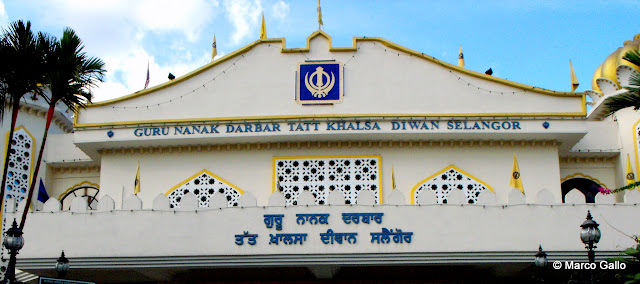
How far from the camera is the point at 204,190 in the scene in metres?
18.1

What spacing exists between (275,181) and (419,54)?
501cm

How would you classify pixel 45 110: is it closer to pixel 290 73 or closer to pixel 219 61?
pixel 219 61

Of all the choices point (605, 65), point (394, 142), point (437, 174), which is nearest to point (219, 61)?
point (394, 142)

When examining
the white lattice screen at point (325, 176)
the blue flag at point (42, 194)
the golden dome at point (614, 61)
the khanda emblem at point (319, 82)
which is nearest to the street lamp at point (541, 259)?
the white lattice screen at point (325, 176)

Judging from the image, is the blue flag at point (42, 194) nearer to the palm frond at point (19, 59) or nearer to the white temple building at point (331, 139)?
the white temple building at point (331, 139)

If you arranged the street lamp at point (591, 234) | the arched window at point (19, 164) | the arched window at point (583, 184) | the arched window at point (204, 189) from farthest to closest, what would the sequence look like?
1. the arched window at point (583, 184)
2. the arched window at point (19, 164)
3. the arched window at point (204, 189)
4. the street lamp at point (591, 234)

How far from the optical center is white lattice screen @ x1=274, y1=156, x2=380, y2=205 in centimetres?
1762

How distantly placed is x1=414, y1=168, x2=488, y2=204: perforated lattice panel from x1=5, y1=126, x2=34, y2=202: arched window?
10.3 meters

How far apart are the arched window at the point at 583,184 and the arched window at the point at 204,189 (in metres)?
9.12

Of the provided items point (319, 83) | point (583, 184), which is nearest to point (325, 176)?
point (319, 83)

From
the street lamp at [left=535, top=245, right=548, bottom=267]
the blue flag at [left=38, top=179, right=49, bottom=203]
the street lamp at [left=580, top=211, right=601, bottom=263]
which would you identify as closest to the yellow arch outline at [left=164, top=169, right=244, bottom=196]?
the blue flag at [left=38, top=179, right=49, bottom=203]

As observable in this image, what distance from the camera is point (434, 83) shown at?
1838cm

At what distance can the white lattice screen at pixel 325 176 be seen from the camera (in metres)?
17.6

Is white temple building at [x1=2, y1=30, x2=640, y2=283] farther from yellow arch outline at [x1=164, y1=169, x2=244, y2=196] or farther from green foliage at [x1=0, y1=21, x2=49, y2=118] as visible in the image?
green foliage at [x1=0, y1=21, x2=49, y2=118]
